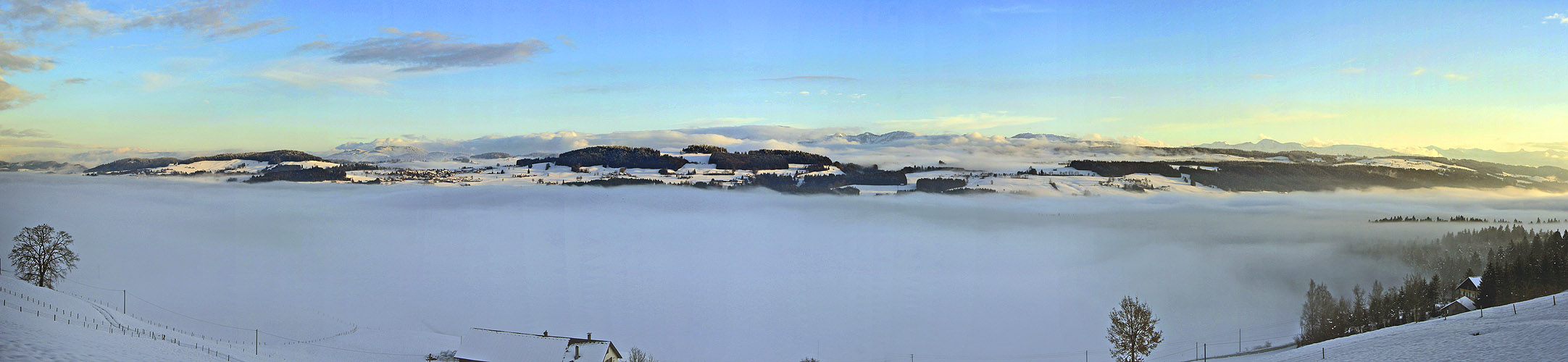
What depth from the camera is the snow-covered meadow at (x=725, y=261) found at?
71438 mm

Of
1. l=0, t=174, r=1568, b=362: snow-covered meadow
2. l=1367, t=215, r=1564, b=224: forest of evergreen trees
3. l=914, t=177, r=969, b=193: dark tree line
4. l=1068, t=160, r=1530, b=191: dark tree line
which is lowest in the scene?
l=0, t=174, r=1568, b=362: snow-covered meadow

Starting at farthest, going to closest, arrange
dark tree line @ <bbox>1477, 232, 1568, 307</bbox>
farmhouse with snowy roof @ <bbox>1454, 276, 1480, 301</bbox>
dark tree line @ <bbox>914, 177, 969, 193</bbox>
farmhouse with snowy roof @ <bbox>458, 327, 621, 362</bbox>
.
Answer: dark tree line @ <bbox>914, 177, 969, 193</bbox> → farmhouse with snowy roof @ <bbox>1454, 276, 1480, 301</bbox> → dark tree line @ <bbox>1477, 232, 1568, 307</bbox> → farmhouse with snowy roof @ <bbox>458, 327, 621, 362</bbox>

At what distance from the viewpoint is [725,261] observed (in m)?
118

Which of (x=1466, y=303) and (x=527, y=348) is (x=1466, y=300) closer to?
(x=1466, y=303)

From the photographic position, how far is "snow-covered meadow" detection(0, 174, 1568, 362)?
234ft

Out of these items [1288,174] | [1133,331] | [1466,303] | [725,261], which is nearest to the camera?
[1133,331]

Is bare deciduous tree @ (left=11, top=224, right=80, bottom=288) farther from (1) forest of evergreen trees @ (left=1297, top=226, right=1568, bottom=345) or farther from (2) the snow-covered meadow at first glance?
(1) forest of evergreen trees @ (left=1297, top=226, right=1568, bottom=345)

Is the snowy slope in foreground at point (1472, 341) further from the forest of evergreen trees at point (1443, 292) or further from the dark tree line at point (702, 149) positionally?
the dark tree line at point (702, 149)

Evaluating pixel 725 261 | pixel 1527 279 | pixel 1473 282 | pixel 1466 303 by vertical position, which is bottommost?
pixel 725 261

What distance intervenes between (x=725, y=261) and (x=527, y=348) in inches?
3059

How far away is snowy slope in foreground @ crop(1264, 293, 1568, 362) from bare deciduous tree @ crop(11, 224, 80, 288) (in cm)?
7633

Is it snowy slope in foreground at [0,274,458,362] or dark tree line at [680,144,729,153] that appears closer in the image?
snowy slope in foreground at [0,274,458,362]

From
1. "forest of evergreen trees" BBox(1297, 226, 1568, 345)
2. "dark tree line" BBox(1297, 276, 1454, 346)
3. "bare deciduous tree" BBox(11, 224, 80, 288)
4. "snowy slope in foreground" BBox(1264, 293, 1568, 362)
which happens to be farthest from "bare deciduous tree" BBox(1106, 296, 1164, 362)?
"bare deciduous tree" BBox(11, 224, 80, 288)

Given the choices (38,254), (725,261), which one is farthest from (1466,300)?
(38,254)
